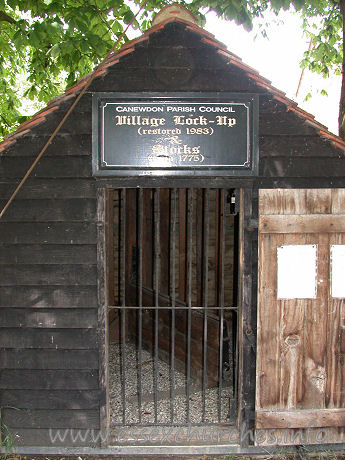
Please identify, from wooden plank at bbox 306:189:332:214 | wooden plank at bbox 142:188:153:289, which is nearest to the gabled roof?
wooden plank at bbox 306:189:332:214

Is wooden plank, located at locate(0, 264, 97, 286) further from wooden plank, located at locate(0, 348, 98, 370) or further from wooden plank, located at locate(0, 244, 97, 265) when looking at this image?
wooden plank, located at locate(0, 348, 98, 370)

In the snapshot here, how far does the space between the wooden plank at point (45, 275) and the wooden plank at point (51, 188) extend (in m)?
0.64

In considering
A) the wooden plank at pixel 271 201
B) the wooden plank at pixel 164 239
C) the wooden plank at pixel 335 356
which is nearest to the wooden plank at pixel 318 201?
the wooden plank at pixel 271 201

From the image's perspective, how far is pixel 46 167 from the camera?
149 inches

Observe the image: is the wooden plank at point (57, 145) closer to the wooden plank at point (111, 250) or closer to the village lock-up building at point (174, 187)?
the village lock-up building at point (174, 187)

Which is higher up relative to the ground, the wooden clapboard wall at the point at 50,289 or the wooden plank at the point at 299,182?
the wooden plank at the point at 299,182

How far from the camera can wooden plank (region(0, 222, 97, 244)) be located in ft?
12.5

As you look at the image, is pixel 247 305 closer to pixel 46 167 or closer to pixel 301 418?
pixel 301 418

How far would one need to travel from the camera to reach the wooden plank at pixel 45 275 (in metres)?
3.84

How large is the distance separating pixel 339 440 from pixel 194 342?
2390mm

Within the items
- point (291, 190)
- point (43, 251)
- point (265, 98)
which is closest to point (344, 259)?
point (291, 190)

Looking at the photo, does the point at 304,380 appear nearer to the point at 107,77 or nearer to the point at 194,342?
the point at 194,342

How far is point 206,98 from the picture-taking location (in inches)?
146

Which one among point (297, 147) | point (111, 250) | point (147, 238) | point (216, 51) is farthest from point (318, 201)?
point (111, 250)
